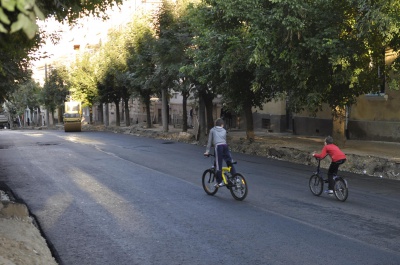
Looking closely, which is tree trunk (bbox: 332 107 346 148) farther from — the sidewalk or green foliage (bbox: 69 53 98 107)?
green foliage (bbox: 69 53 98 107)

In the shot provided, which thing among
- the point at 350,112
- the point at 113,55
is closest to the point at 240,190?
the point at 350,112

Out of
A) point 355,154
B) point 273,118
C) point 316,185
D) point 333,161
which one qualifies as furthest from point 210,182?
point 273,118

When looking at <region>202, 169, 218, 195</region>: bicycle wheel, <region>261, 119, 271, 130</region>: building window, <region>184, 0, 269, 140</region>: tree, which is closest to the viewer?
<region>202, 169, 218, 195</region>: bicycle wheel

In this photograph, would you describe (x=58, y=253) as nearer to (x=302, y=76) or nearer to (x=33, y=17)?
(x=33, y=17)

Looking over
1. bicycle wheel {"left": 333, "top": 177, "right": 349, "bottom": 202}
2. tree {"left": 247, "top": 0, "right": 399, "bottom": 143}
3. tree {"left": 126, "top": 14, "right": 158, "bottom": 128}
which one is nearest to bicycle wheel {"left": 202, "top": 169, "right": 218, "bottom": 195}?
bicycle wheel {"left": 333, "top": 177, "right": 349, "bottom": 202}

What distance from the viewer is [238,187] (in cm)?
1074

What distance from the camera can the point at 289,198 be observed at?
35.7ft

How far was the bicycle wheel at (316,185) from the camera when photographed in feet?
36.7

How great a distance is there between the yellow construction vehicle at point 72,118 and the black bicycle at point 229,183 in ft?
129

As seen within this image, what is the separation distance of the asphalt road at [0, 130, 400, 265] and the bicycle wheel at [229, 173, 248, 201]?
23 cm

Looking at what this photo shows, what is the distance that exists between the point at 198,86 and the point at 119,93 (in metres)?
25.6

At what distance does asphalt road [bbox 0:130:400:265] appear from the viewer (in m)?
6.69

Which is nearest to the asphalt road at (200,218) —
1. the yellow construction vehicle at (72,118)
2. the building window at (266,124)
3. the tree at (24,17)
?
the tree at (24,17)

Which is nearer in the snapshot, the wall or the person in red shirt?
the person in red shirt
